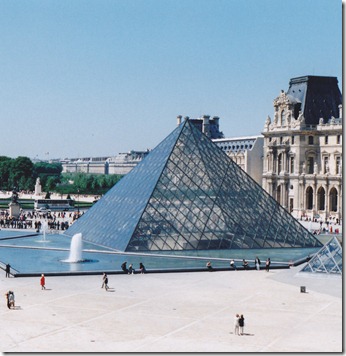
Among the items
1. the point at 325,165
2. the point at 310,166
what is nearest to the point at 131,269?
the point at 325,165

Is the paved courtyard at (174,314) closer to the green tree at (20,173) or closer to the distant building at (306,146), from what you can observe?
the distant building at (306,146)

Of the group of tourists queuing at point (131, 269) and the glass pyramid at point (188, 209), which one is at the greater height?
the glass pyramid at point (188, 209)

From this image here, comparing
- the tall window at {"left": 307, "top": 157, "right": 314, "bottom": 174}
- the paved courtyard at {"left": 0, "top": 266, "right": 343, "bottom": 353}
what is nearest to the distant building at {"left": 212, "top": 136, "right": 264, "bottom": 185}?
the tall window at {"left": 307, "top": 157, "right": 314, "bottom": 174}

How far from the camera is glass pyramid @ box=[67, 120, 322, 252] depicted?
1336 inches

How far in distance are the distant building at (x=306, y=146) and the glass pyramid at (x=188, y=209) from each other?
31.0 m

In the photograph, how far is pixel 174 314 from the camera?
19.6 metres

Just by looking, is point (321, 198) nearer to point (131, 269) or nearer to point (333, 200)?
point (333, 200)

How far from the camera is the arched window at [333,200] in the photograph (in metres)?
67.5

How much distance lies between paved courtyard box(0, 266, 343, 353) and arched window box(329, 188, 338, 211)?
41501 millimetres

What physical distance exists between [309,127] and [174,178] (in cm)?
3742

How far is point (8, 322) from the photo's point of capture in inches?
720

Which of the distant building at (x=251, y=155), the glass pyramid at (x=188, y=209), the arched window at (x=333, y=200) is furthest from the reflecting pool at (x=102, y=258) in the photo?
the distant building at (x=251, y=155)

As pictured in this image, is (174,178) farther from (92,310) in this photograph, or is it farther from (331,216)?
(331,216)

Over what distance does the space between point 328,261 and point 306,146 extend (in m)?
45.3
